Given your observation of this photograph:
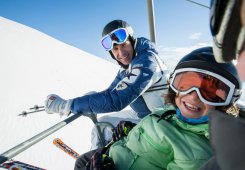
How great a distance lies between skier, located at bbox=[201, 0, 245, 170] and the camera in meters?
0.49

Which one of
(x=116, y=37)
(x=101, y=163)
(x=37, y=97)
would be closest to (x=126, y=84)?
(x=116, y=37)

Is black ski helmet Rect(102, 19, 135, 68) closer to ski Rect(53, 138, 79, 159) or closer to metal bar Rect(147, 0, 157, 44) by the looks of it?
metal bar Rect(147, 0, 157, 44)

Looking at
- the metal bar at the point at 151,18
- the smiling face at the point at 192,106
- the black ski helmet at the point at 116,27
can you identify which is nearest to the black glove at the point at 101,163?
the smiling face at the point at 192,106

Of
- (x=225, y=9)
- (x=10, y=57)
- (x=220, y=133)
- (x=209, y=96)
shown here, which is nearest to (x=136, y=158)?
(x=209, y=96)

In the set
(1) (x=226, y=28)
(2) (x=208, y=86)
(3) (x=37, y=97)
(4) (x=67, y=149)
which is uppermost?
(1) (x=226, y=28)

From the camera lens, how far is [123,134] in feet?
5.93

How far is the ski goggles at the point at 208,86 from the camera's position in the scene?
4.78 feet

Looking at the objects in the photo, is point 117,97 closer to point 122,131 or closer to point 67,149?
A: point 122,131

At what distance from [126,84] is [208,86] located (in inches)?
36.0

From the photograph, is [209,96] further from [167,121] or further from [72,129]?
[72,129]

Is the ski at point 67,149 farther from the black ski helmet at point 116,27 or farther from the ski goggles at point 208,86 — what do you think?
the ski goggles at point 208,86

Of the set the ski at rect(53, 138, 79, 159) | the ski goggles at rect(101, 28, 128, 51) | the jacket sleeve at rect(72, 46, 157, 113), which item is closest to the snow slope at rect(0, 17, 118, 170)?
the ski at rect(53, 138, 79, 159)

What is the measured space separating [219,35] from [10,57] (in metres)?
9.38

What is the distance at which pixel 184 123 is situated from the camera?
56.9 inches
